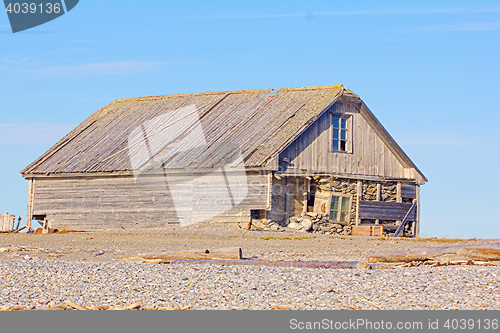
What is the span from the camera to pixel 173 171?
28.3 meters

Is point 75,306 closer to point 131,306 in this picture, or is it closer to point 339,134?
point 131,306

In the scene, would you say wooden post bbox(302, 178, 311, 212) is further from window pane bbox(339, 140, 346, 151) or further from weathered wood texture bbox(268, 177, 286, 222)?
window pane bbox(339, 140, 346, 151)

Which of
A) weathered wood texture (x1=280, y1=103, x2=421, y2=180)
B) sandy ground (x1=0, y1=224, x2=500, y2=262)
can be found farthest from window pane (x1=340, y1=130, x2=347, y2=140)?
sandy ground (x1=0, y1=224, x2=500, y2=262)

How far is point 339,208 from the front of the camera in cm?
2828

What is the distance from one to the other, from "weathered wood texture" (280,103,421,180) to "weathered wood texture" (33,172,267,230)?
228 centimetres

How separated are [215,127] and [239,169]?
420 cm

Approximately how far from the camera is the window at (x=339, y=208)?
92.2 feet

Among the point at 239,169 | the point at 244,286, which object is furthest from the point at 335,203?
the point at 244,286

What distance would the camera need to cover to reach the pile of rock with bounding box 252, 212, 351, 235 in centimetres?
2636

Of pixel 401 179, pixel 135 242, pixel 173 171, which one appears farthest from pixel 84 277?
pixel 401 179

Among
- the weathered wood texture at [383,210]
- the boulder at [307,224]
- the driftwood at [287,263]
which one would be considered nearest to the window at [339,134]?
the weathered wood texture at [383,210]

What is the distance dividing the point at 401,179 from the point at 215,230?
9626 mm
